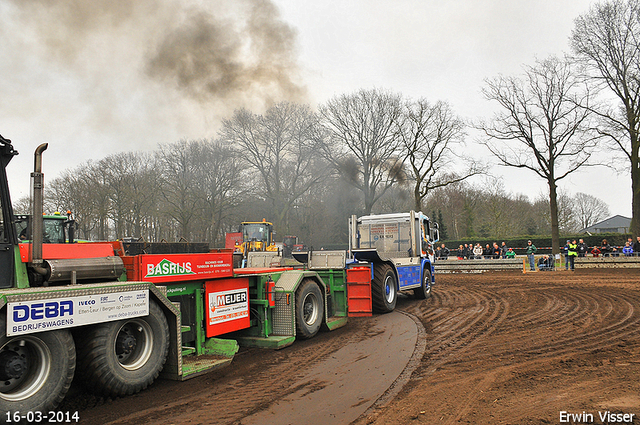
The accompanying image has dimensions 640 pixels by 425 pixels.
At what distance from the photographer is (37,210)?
14.8ft

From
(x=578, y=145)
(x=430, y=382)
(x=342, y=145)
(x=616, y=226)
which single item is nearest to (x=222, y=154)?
(x=342, y=145)

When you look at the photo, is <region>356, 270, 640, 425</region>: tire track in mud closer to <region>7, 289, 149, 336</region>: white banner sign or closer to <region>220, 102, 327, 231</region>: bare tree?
<region>7, 289, 149, 336</region>: white banner sign

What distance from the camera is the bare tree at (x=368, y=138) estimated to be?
1511 inches

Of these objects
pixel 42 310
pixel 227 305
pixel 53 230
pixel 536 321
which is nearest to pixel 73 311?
pixel 42 310

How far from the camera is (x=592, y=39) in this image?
82.8 feet

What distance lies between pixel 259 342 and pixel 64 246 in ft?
11.6

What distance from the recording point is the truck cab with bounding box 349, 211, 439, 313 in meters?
12.5

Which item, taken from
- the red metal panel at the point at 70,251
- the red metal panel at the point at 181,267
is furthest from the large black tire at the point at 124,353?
the red metal panel at the point at 70,251

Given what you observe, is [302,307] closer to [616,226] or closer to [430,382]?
[430,382]

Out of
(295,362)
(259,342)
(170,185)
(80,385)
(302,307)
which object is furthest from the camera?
(170,185)

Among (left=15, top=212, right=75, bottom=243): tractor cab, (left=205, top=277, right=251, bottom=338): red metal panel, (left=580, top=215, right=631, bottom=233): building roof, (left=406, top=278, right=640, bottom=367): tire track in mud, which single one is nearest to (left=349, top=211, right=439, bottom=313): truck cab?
(left=406, top=278, right=640, bottom=367): tire track in mud

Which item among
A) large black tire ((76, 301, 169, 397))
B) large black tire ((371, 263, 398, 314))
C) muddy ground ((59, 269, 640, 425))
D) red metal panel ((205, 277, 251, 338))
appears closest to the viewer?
muddy ground ((59, 269, 640, 425))

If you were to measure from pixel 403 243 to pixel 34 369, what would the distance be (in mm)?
11173

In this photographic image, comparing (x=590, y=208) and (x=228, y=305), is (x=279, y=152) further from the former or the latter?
(x=590, y=208)
